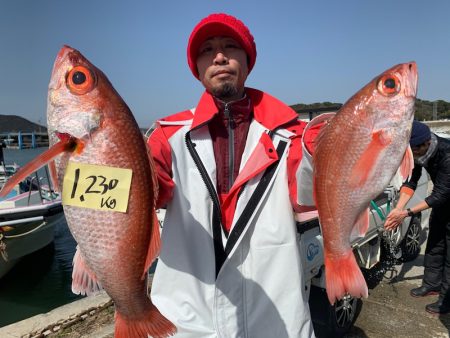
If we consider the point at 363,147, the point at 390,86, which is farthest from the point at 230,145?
the point at 390,86

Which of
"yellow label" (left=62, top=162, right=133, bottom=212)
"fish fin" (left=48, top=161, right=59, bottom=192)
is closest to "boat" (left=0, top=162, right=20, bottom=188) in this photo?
"fish fin" (left=48, top=161, right=59, bottom=192)

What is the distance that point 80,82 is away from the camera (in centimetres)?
165

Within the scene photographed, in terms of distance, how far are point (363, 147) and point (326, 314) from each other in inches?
113

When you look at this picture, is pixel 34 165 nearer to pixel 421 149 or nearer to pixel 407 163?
pixel 407 163

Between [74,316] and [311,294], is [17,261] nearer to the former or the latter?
[74,316]

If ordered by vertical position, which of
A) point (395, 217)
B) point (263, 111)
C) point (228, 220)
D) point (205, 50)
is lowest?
point (395, 217)

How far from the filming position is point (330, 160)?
1.77 meters

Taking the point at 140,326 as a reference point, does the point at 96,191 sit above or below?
above

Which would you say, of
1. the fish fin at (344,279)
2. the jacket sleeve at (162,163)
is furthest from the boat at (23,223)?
the fish fin at (344,279)

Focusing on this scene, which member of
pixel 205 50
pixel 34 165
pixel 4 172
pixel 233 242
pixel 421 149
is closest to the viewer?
pixel 34 165

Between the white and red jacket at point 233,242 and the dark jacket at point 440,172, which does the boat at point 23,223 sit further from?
the dark jacket at point 440,172

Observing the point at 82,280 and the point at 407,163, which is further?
the point at 407,163

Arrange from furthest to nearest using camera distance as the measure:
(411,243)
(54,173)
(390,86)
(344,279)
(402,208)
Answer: (411,243)
(402,208)
(344,279)
(390,86)
(54,173)

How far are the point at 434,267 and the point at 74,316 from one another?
5168 millimetres
